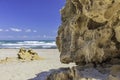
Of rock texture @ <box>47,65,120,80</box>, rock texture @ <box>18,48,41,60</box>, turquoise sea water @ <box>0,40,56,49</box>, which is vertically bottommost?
turquoise sea water @ <box>0,40,56,49</box>

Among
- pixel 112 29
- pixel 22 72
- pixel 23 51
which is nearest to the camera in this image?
pixel 112 29

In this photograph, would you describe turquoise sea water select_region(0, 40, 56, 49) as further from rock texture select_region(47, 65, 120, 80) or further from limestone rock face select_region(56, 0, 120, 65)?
rock texture select_region(47, 65, 120, 80)

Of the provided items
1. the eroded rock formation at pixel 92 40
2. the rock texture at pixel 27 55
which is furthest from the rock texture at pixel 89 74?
the rock texture at pixel 27 55

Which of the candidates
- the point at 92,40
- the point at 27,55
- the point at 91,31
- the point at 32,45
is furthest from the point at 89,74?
the point at 32,45

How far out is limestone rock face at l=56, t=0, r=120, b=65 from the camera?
14.4 ft

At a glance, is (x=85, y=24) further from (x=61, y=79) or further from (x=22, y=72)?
(x=22, y=72)

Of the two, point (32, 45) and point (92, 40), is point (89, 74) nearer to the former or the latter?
point (92, 40)

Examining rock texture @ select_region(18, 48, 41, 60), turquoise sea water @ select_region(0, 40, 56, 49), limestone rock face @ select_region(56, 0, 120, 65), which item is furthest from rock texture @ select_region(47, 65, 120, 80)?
turquoise sea water @ select_region(0, 40, 56, 49)

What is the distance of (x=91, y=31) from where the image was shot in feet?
15.9

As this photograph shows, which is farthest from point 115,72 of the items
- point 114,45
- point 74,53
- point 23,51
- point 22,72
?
point 23,51

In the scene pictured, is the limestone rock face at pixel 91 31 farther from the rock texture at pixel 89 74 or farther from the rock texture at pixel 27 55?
the rock texture at pixel 27 55

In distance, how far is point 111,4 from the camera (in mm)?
4348

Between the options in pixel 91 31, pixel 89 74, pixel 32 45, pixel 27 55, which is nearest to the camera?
pixel 89 74

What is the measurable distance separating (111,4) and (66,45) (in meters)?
1.43
